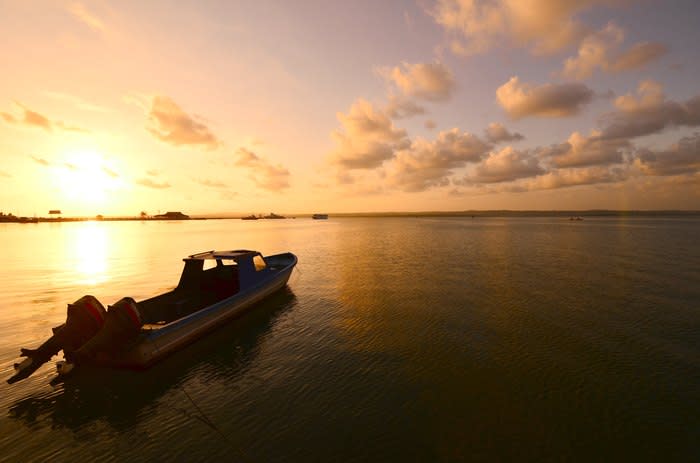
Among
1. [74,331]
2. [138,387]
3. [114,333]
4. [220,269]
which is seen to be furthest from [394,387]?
[220,269]

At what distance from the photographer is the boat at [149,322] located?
1055 centimetres

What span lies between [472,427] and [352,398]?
3820 mm

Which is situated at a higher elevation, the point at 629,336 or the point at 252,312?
the point at 252,312

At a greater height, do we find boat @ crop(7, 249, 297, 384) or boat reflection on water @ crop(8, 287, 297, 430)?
boat @ crop(7, 249, 297, 384)

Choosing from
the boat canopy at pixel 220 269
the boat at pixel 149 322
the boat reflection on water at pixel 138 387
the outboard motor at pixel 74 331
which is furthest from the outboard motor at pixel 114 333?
the boat canopy at pixel 220 269

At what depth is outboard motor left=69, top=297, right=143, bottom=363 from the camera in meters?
10.3

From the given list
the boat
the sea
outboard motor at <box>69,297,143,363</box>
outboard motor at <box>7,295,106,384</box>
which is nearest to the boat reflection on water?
the sea

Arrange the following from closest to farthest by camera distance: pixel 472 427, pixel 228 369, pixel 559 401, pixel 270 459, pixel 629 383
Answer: pixel 270 459 → pixel 472 427 → pixel 559 401 → pixel 629 383 → pixel 228 369

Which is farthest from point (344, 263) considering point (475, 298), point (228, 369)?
point (228, 369)

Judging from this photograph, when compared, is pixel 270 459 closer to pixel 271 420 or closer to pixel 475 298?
pixel 271 420

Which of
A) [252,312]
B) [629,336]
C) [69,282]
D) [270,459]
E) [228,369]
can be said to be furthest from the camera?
[69,282]

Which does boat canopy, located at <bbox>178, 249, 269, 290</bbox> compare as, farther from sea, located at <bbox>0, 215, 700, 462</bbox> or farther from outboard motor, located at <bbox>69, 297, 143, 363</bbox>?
outboard motor, located at <bbox>69, 297, 143, 363</bbox>

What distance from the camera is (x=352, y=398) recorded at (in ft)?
32.5

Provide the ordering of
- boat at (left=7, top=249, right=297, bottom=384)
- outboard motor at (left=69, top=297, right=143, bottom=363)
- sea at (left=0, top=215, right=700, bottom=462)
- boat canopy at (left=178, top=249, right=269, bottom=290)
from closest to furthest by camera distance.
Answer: sea at (left=0, top=215, right=700, bottom=462) < outboard motor at (left=69, top=297, right=143, bottom=363) < boat at (left=7, top=249, right=297, bottom=384) < boat canopy at (left=178, top=249, right=269, bottom=290)
